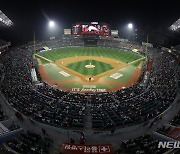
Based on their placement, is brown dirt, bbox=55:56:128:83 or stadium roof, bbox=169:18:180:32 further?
stadium roof, bbox=169:18:180:32

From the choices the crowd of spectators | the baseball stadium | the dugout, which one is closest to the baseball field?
the baseball stadium

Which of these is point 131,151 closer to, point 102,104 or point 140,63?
point 102,104

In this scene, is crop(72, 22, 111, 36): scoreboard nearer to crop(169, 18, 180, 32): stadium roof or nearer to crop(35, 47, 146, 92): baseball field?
crop(35, 47, 146, 92): baseball field

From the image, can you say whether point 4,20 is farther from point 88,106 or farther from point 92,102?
point 88,106

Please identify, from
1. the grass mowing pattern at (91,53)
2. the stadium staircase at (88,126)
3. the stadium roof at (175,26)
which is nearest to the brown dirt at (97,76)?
the grass mowing pattern at (91,53)

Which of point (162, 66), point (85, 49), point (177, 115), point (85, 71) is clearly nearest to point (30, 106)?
point (177, 115)

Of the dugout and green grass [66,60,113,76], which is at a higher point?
the dugout

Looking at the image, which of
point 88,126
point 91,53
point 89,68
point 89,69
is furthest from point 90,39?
point 88,126

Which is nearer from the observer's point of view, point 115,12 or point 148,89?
point 148,89
